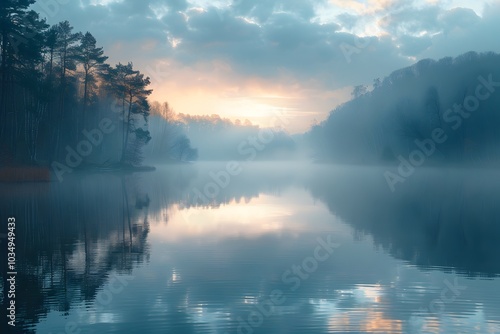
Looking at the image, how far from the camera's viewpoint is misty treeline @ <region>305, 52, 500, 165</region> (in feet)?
390

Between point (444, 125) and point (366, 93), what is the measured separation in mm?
70691

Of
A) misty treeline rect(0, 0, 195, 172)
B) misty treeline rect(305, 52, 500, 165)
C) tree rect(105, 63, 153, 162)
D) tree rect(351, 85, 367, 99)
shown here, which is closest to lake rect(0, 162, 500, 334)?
misty treeline rect(0, 0, 195, 172)

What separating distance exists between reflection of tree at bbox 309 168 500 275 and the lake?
107 millimetres

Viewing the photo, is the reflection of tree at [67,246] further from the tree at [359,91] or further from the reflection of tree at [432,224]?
the tree at [359,91]

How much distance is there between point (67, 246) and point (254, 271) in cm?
803

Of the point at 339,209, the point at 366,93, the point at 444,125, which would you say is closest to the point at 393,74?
the point at 366,93

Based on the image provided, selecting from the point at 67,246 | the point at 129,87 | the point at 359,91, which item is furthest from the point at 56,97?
the point at 359,91

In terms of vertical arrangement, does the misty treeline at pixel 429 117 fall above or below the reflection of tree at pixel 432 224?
above

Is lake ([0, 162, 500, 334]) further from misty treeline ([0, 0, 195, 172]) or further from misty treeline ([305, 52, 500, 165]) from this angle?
misty treeline ([305, 52, 500, 165])

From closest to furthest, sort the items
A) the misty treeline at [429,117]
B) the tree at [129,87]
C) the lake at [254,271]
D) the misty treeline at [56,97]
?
the lake at [254,271]
the misty treeline at [56,97]
the tree at [129,87]
the misty treeline at [429,117]

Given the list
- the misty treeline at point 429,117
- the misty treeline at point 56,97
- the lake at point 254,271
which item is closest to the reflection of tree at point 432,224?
the lake at point 254,271

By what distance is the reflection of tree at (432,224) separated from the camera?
18.0m

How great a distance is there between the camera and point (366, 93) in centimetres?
19325

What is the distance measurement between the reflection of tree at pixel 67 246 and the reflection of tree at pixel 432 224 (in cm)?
1101
